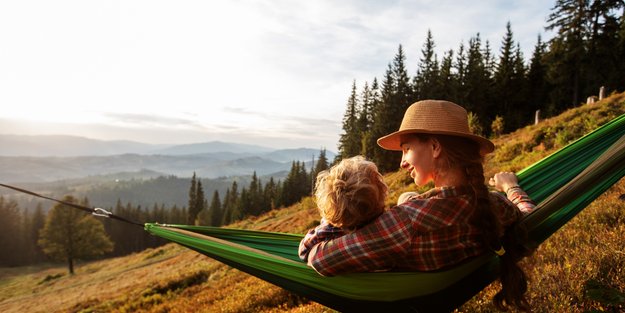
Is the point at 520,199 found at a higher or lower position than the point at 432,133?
lower

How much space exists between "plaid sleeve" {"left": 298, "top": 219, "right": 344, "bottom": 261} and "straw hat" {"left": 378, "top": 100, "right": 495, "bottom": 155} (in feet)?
2.28

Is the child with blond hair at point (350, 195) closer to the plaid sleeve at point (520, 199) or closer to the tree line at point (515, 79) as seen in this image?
the plaid sleeve at point (520, 199)

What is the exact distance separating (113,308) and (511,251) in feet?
44.3

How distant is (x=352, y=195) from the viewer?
1.82 metres

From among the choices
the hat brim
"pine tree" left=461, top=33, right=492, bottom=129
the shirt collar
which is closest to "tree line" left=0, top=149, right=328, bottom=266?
"pine tree" left=461, top=33, right=492, bottom=129

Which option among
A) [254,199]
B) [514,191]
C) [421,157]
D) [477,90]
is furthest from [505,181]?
[254,199]

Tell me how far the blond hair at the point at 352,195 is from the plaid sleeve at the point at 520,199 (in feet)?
3.45

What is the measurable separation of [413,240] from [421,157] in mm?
508

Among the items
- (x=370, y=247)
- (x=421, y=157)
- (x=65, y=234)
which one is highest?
(x=421, y=157)

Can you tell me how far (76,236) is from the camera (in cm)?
4256

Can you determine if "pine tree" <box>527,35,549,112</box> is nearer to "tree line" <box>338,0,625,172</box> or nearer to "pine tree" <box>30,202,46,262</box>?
"tree line" <box>338,0,625,172</box>

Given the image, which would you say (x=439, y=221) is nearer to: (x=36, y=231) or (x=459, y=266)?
(x=459, y=266)

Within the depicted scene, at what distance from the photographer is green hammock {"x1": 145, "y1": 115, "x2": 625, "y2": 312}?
1.94m

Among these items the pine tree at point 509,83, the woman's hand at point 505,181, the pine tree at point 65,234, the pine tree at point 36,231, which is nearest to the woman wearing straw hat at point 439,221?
the woman's hand at point 505,181
